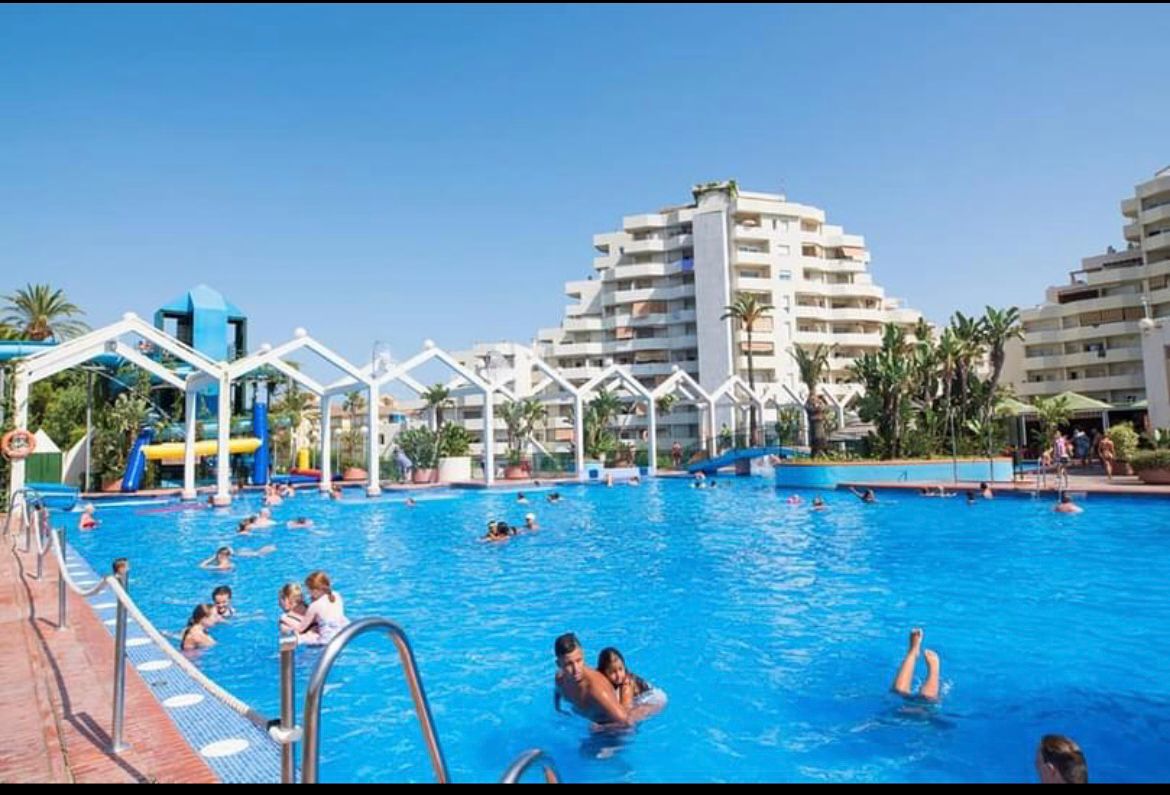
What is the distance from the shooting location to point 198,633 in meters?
8.56

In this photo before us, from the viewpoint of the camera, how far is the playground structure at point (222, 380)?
24.3 metres

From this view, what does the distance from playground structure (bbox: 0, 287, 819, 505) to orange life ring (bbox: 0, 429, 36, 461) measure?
3.07ft

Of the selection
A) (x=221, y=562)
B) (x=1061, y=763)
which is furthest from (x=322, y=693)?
(x=221, y=562)

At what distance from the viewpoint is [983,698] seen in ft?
21.1

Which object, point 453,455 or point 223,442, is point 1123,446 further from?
point 223,442

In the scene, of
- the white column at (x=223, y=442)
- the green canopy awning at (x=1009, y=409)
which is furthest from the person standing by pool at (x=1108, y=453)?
the white column at (x=223, y=442)

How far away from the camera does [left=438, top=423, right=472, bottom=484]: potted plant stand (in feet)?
128

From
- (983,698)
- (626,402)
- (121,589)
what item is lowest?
(983,698)

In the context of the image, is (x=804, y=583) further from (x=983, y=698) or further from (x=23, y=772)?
(x=23, y=772)

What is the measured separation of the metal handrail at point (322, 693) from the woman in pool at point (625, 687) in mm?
3149

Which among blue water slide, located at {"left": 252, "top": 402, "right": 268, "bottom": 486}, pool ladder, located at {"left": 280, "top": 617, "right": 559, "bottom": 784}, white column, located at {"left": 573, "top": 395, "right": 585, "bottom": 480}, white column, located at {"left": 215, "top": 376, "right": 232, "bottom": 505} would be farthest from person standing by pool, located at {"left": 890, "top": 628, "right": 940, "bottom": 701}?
blue water slide, located at {"left": 252, "top": 402, "right": 268, "bottom": 486}

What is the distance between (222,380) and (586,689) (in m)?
24.1
